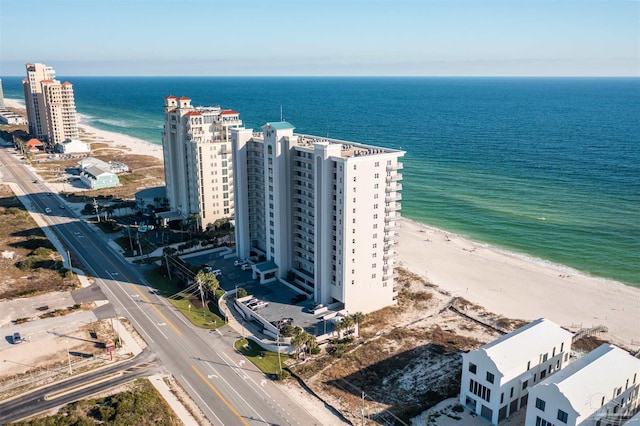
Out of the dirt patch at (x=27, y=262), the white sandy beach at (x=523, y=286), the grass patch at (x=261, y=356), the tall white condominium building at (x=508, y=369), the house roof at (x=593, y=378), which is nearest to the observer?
the house roof at (x=593, y=378)

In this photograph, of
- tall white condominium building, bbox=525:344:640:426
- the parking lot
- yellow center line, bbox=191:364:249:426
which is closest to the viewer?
tall white condominium building, bbox=525:344:640:426

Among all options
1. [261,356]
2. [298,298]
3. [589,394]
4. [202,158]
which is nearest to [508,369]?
[589,394]

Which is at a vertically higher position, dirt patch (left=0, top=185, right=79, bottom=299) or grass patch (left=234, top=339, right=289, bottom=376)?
dirt patch (left=0, top=185, right=79, bottom=299)

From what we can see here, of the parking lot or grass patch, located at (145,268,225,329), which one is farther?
grass patch, located at (145,268,225,329)

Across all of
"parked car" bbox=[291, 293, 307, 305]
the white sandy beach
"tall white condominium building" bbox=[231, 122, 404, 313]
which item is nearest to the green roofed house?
"tall white condominium building" bbox=[231, 122, 404, 313]

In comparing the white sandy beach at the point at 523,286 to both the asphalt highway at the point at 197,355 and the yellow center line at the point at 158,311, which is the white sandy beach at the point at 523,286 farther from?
the yellow center line at the point at 158,311

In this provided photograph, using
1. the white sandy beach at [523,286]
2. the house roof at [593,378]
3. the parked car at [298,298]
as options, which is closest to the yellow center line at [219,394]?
the parked car at [298,298]

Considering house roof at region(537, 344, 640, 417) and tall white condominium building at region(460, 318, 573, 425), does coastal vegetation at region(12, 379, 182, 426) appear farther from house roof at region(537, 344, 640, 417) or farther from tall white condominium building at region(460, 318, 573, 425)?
house roof at region(537, 344, 640, 417)
